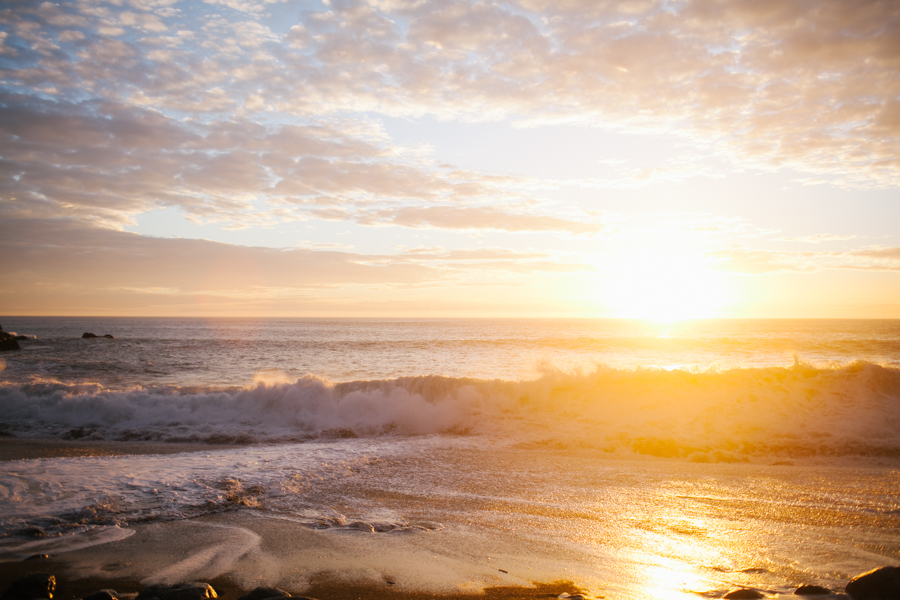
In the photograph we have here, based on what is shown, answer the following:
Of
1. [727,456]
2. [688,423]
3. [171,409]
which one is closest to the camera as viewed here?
[727,456]

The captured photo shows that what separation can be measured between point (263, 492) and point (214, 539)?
1557mm

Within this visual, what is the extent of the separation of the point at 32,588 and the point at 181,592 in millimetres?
1104

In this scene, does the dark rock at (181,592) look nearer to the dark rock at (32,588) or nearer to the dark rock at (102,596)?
the dark rock at (102,596)

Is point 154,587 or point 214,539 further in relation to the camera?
point 214,539

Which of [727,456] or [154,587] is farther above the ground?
[154,587]

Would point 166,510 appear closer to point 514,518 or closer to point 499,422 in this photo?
point 514,518

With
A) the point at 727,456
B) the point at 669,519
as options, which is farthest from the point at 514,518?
the point at 727,456

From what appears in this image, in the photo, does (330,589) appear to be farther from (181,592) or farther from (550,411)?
(550,411)

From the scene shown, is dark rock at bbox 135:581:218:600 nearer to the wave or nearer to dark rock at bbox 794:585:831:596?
dark rock at bbox 794:585:831:596

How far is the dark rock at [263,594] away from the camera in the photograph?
344 cm

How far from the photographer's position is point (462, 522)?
5.44 meters

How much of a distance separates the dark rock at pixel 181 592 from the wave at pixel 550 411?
747 cm

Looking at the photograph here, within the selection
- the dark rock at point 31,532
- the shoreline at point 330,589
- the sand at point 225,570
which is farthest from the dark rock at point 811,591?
the dark rock at point 31,532

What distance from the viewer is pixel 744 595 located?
11.7 feet
